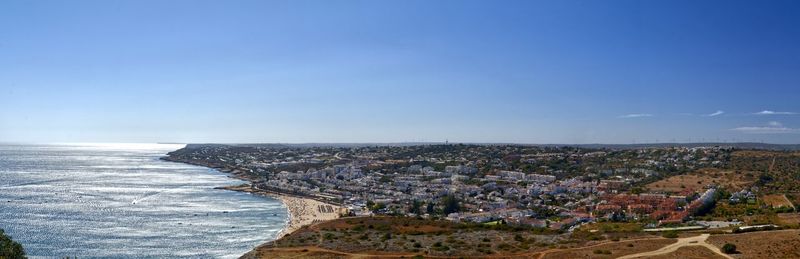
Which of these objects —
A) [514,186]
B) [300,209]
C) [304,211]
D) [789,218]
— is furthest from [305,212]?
[789,218]

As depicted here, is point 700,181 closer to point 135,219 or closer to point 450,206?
point 450,206

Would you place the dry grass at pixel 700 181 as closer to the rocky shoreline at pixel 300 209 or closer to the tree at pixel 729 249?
the tree at pixel 729 249

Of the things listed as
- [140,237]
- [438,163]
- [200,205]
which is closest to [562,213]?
[140,237]

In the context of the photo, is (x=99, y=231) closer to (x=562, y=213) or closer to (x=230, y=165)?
(x=562, y=213)

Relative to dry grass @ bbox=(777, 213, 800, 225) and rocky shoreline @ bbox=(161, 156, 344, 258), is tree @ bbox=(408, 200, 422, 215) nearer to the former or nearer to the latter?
rocky shoreline @ bbox=(161, 156, 344, 258)

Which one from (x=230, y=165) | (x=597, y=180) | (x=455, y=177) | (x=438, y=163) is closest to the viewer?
(x=597, y=180)
